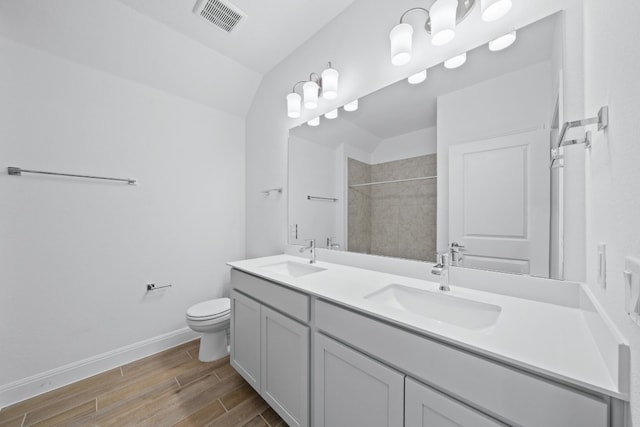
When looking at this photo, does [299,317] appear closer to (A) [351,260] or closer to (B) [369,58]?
(A) [351,260]

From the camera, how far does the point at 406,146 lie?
1.35m

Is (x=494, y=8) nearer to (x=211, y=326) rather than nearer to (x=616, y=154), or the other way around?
(x=616, y=154)

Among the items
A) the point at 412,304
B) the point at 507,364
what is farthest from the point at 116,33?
the point at 507,364

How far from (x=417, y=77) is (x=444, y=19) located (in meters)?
0.26

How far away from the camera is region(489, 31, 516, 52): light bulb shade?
39.9 inches

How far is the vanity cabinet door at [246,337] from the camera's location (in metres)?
1.42

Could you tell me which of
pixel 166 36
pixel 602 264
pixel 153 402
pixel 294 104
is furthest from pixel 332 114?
pixel 153 402

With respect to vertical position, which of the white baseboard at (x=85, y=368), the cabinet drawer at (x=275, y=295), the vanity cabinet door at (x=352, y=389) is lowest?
the white baseboard at (x=85, y=368)

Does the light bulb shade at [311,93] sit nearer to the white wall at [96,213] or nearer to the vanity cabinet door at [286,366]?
the white wall at [96,213]

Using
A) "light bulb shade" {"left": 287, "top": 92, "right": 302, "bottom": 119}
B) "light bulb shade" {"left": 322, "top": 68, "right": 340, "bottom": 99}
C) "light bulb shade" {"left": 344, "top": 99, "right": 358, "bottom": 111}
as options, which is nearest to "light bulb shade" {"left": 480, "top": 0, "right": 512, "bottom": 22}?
"light bulb shade" {"left": 344, "top": 99, "right": 358, "bottom": 111}

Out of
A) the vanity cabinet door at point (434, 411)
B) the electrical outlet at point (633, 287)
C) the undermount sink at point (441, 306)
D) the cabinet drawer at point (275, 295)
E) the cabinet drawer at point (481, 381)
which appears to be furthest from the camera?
the cabinet drawer at point (275, 295)

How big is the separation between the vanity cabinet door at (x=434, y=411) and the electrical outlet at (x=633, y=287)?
0.42 m

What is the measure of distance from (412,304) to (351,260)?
1.91 feet

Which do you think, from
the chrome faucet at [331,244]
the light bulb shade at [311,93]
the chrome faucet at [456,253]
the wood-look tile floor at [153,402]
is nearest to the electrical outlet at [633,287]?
the chrome faucet at [456,253]
